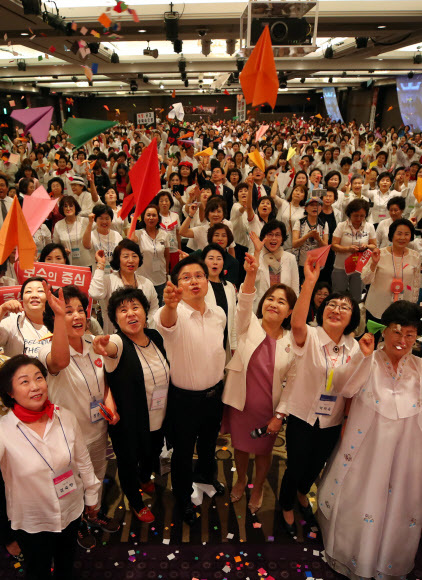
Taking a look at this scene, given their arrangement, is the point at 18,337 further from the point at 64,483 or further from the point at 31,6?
the point at 31,6

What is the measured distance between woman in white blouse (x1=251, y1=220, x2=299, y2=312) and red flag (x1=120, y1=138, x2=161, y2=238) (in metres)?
0.93

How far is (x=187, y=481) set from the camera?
7.36ft

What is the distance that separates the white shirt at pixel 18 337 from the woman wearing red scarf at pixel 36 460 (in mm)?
572

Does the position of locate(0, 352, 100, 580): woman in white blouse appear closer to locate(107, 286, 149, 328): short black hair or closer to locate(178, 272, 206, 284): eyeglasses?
locate(107, 286, 149, 328): short black hair

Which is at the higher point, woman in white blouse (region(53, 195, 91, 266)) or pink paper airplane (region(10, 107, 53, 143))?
pink paper airplane (region(10, 107, 53, 143))

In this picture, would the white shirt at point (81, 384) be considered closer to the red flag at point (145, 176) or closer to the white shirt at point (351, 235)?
the red flag at point (145, 176)

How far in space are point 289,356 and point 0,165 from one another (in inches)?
272

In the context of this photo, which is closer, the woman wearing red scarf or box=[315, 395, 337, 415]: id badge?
the woman wearing red scarf

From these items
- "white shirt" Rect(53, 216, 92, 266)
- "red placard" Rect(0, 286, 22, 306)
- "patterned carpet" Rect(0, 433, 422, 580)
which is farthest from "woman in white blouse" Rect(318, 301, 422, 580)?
"white shirt" Rect(53, 216, 92, 266)

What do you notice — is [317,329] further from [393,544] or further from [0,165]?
[0,165]

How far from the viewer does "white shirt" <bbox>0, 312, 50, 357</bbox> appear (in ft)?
7.06

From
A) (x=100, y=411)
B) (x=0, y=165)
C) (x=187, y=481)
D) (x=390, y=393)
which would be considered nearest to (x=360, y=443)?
(x=390, y=393)

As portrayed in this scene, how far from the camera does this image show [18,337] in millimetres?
2170

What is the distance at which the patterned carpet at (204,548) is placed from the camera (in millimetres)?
2057
